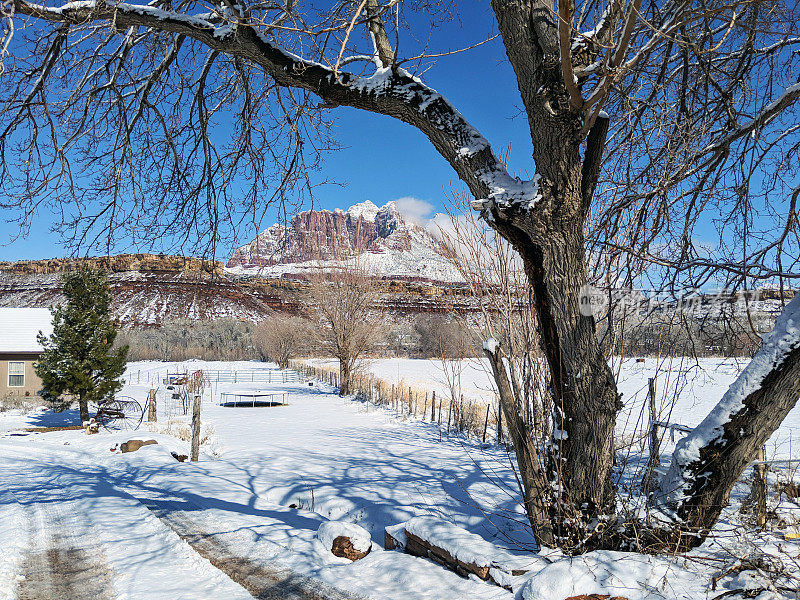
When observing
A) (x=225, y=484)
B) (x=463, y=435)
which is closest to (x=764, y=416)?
(x=225, y=484)

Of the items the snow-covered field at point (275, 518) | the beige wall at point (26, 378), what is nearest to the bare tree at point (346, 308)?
the snow-covered field at point (275, 518)

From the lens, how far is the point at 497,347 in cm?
397

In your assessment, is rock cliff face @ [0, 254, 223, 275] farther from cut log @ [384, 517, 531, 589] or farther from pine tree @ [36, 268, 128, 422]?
pine tree @ [36, 268, 128, 422]

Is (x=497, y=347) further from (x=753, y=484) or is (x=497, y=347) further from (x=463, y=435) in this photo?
(x=463, y=435)

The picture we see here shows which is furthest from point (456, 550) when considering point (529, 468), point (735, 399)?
point (735, 399)

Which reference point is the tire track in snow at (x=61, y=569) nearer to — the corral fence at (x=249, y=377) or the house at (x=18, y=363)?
the house at (x=18, y=363)

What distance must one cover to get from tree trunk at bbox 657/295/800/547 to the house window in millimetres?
29478

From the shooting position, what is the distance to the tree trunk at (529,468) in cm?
372

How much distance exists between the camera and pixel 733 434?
3.22m

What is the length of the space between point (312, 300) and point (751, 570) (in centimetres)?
2395

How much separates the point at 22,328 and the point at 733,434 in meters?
32.3

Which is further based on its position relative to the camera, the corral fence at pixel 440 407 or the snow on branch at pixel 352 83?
the corral fence at pixel 440 407

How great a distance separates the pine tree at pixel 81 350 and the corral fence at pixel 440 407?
11.1 metres

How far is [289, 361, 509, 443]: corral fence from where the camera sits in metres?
15.2
